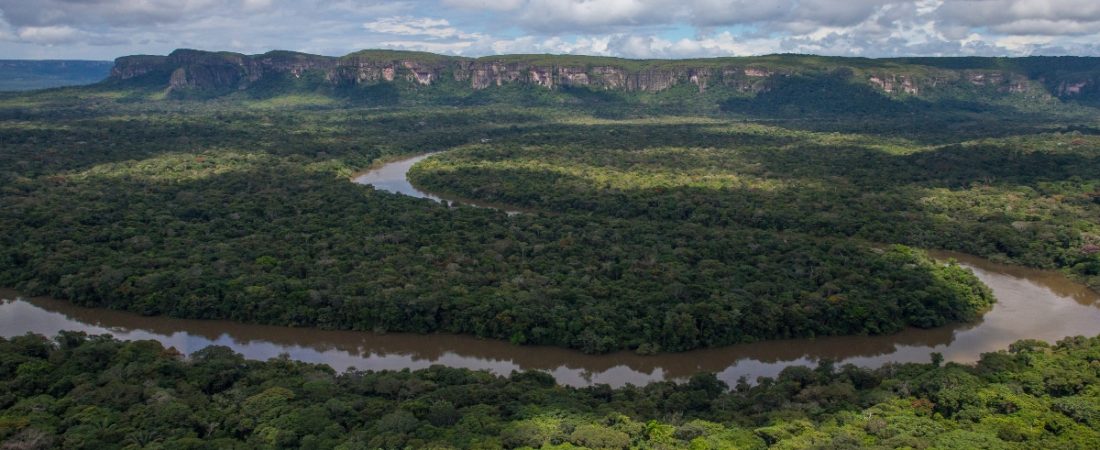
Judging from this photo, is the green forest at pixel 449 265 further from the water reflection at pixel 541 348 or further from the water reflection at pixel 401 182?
the water reflection at pixel 401 182

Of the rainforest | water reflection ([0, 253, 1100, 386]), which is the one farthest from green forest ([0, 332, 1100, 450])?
water reflection ([0, 253, 1100, 386])

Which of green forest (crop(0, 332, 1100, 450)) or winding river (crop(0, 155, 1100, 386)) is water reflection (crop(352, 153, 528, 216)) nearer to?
winding river (crop(0, 155, 1100, 386))

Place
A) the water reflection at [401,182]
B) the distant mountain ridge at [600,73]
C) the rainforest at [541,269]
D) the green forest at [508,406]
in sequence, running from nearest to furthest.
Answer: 1. the green forest at [508,406]
2. the rainforest at [541,269]
3. the water reflection at [401,182]
4. the distant mountain ridge at [600,73]

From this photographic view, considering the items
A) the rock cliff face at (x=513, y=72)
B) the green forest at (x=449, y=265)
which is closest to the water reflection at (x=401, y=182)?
the green forest at (x=449, y=265)

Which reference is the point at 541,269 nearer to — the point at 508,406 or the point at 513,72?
the point at 508,406

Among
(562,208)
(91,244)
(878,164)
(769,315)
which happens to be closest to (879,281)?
(769,315)

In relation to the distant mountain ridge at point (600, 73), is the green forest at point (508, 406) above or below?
below
